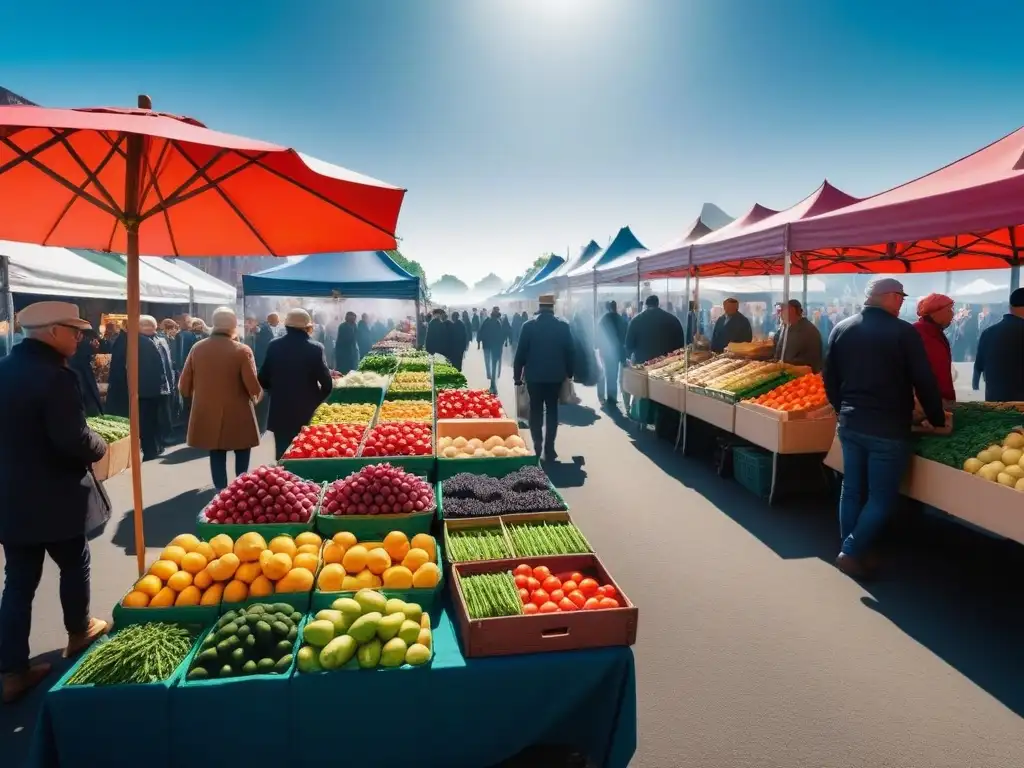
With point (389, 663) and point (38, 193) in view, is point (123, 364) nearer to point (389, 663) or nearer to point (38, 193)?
point (38, 193)

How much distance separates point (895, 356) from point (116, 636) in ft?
16.0

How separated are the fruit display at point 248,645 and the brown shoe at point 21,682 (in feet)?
5.13

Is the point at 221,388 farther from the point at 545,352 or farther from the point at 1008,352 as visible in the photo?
the point at 1008,352

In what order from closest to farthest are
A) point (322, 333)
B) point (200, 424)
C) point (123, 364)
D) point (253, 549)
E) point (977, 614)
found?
point (253, 549)
point (977, 614)
point (200, 424)
point (123, 364)
point (322, 333)

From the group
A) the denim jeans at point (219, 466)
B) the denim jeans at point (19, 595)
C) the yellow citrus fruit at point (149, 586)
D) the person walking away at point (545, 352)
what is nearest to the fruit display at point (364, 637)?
the yellow citrus fruit at point (149, 586)

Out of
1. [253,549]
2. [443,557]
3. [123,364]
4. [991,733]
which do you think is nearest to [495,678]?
[443,557]

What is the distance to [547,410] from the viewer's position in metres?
8.51

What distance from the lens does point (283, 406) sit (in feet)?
20.9

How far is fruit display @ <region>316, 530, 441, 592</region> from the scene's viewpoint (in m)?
2.85

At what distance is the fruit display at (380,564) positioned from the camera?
112 inches

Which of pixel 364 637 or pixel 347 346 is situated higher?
pixel 347 346

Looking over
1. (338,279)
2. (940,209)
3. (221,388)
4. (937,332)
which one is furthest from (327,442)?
(338,279)

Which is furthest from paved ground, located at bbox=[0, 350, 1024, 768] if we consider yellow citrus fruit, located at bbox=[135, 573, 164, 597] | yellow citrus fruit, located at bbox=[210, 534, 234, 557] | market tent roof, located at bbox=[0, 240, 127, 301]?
market tent roof, located at bbox=[0, 240, 127, 301]

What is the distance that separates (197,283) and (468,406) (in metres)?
13.1
